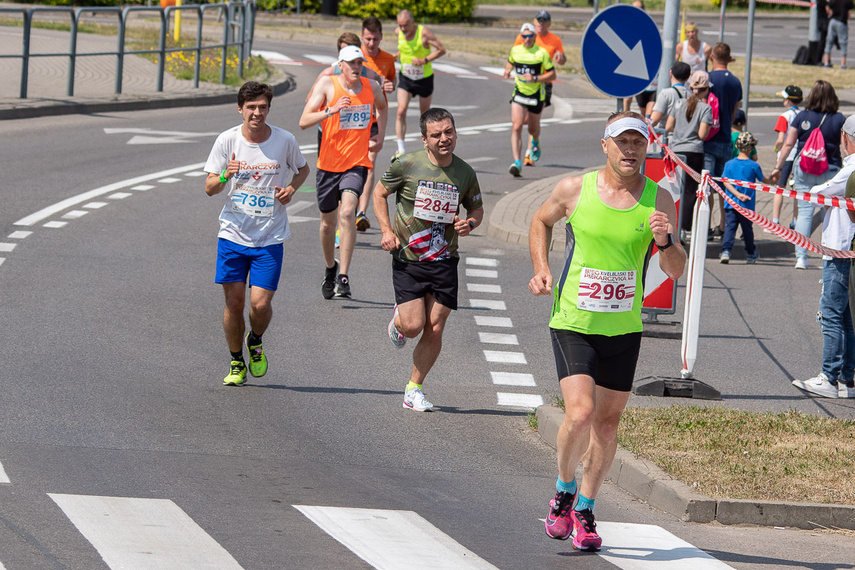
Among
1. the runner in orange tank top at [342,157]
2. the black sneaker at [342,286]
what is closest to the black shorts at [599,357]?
the runner in orange tank top at [342,157]

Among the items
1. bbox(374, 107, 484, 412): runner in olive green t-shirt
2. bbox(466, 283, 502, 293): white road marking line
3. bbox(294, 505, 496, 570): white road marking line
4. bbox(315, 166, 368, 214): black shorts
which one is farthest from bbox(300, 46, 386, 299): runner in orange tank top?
bbox(294, 505, 496, 570): white road marking line

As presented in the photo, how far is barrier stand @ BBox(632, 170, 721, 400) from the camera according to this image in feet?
32.0

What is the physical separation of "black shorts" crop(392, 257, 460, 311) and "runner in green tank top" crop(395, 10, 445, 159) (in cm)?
1034

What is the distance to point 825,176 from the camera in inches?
579

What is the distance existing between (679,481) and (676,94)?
867cm

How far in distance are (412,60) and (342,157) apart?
24.7 feet

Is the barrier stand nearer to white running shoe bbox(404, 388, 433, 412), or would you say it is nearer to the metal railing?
white running shoe bbox(404, 388, 433, 412)

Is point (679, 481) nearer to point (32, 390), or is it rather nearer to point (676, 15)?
point (32, 390)

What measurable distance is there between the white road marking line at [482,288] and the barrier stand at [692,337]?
3516 millimetres

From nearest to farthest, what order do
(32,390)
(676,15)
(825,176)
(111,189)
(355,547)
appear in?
(355,547) → (32,390) → (676,15) → (825,176) → (111,189)

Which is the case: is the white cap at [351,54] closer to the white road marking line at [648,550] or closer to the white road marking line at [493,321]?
the white road marking line at [493,321]

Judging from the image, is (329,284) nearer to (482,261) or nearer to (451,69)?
(482,261)

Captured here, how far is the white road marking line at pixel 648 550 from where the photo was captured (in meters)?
6.41

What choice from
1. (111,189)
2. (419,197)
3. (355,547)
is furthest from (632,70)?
(111,189)
